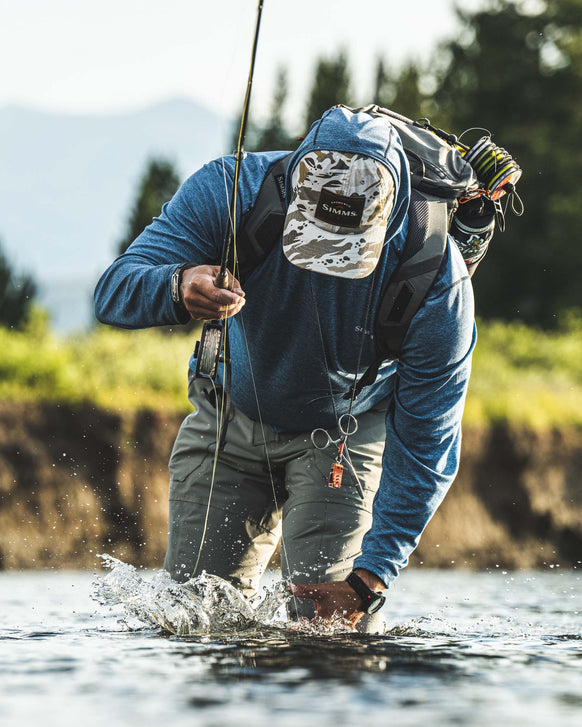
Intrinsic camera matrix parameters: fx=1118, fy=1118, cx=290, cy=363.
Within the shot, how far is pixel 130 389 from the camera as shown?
1252cm

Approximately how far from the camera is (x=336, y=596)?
326cm

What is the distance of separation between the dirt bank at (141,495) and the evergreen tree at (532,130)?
1930 centimetres

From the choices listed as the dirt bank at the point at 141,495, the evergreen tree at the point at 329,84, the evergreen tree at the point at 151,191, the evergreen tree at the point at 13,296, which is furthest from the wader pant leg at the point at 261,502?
the evergreen tree at the point at 329,84

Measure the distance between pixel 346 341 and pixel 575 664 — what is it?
1121 mm

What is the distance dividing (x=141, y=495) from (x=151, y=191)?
1985 cm

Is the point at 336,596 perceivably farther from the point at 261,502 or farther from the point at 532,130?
the point at 532,130

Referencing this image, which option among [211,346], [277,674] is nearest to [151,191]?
[211,346]

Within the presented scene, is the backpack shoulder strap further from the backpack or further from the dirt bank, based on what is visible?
the dirt bank

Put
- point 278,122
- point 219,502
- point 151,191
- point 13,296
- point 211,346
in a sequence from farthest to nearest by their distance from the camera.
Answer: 1. point 278,122
2. point 151,191
3. point 13,296
4. point 219,502
5. point 211,346

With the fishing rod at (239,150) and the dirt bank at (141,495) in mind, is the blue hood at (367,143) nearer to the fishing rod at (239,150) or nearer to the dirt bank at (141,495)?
the fishing rod at (239,150)

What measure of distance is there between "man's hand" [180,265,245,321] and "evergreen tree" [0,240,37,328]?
51.5ft

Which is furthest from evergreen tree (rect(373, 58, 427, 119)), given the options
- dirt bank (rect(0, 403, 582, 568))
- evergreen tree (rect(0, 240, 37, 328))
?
dirt bank (rect(0, 403, 582, 568))

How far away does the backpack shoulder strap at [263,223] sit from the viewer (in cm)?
310

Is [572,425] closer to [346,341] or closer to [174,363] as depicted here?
[174,363]
